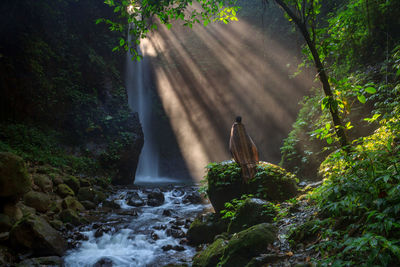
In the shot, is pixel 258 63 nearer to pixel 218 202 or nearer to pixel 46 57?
pixel 46 57

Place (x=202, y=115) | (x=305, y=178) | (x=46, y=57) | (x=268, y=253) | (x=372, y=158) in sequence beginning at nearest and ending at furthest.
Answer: (x=372, y=158), (x=268, y=253), (x=305, y=178), (x=46, y=57), (x=202, y=115)

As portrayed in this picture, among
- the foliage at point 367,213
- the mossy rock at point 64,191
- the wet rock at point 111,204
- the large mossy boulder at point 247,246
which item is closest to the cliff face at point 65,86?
the mossy rock at point 64,191

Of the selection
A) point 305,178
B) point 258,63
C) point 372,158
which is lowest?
point 372,158

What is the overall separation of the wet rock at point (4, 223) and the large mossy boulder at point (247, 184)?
4.64 metres

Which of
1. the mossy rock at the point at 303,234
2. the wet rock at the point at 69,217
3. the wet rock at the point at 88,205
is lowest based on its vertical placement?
the wet rock at the point at 69,217

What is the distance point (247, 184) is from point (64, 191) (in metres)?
6.34

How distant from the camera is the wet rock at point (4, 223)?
486 cm

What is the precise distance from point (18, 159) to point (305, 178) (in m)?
8.32

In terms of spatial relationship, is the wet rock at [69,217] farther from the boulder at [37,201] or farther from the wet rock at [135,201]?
the wet rock at [135,201]

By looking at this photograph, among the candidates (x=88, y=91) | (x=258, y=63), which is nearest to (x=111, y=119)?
(x=88, y=91)

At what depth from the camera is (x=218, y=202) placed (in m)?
5.91

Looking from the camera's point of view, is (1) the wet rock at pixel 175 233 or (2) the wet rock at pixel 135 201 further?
(2) the wet rock at pixel 135 201

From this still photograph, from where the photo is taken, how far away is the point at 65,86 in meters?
13.5

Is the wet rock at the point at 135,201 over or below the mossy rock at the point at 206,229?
over
